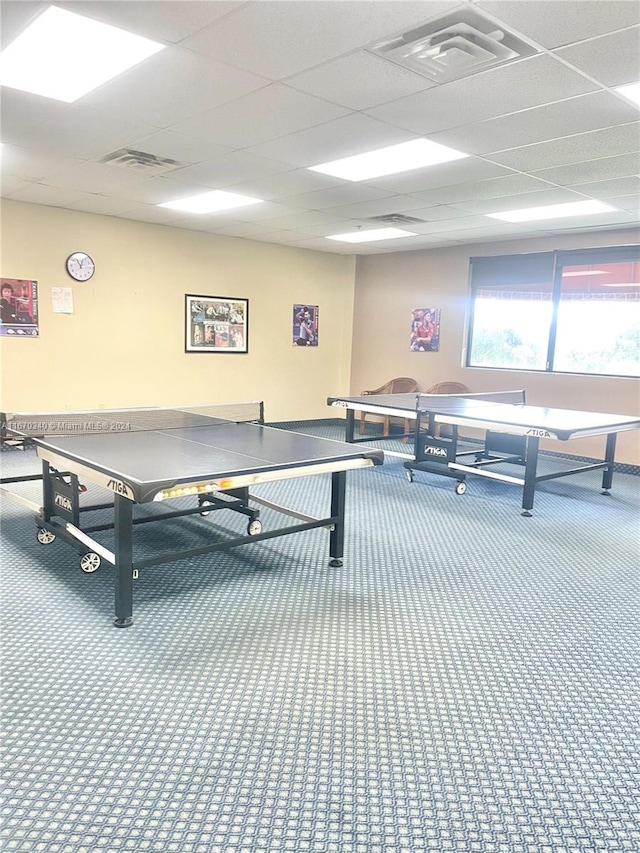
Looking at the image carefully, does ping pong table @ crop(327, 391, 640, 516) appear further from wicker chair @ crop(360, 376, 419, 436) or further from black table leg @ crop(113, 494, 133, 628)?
black table leg @ crop(113, 494, 133, 628)

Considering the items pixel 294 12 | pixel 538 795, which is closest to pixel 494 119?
pixel 294 12

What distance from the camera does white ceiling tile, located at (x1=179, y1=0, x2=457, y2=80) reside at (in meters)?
2.52

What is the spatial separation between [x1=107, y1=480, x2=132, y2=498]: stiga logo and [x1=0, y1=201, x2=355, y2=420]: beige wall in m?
4.57

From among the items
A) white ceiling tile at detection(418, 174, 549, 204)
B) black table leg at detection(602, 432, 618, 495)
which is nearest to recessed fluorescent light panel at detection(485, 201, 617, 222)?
white ceiling tile at detection(418, 174, 549, 204)

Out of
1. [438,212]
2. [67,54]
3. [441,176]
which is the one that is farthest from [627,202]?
[67,54]

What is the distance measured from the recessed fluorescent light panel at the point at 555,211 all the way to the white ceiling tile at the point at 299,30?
148 inches

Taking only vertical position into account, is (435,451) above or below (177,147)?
below

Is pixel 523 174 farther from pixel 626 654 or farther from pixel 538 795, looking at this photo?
pixel 538 795

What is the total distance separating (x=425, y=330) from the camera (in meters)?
8.92

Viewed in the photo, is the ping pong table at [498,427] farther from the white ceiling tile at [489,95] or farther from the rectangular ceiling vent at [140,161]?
the rectangular ceiling vent at [140,161]

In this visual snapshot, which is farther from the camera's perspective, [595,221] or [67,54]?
[595,221]

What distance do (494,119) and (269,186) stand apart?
7.85 ft

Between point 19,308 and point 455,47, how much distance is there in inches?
216

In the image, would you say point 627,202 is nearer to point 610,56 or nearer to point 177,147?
point 610,56
